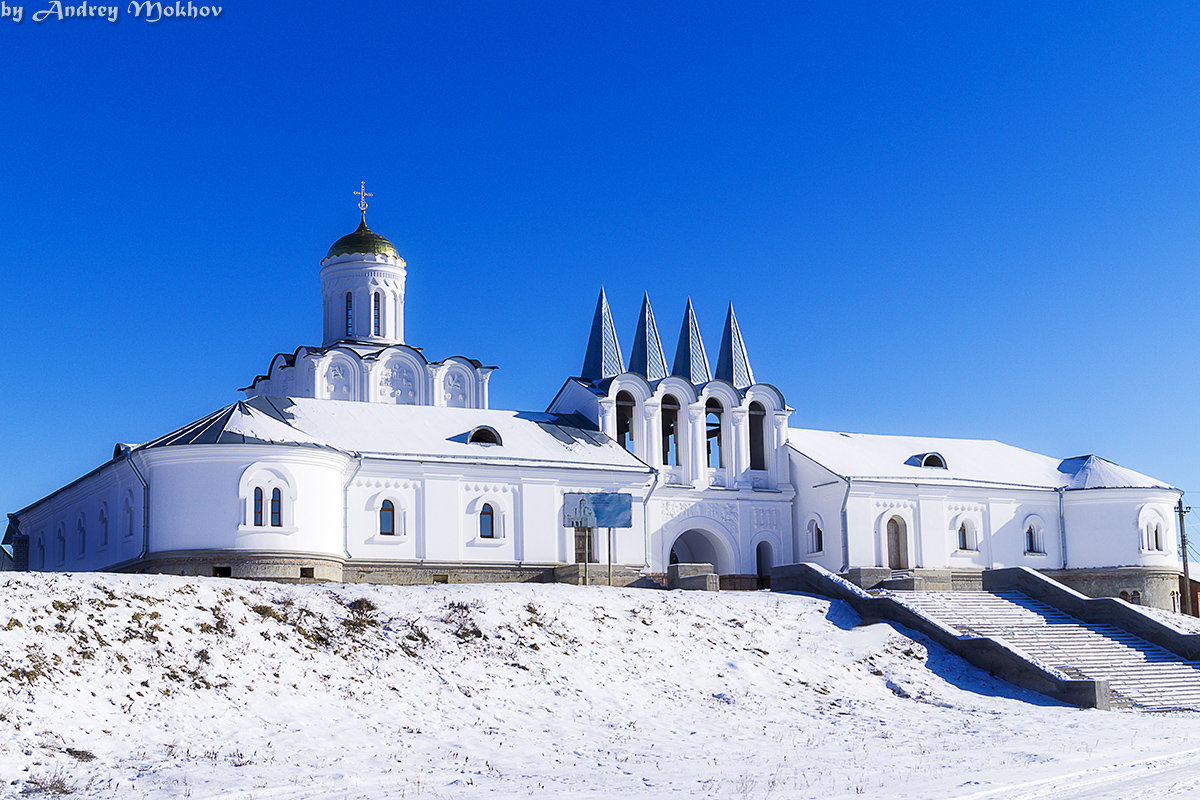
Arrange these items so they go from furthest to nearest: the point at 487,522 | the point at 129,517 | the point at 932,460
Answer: the point at 932,460, the point at 487,522, the point at 129,517

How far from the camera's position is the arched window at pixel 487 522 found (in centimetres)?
3219

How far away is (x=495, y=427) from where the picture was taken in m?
34.2

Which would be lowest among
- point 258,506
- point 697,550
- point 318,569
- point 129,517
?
point 318,569

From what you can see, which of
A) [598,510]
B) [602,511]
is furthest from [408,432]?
[602,511]

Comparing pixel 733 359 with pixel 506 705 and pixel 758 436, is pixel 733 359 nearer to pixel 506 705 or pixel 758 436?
pixel 758 436

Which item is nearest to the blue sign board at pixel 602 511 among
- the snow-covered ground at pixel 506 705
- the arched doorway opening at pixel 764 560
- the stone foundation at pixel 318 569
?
the stone foundation at pixel 318 569

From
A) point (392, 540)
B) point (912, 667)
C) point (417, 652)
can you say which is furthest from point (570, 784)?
point (392, 540)

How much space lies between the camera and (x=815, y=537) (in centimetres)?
3694

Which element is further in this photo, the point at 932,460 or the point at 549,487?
the point at 932,460

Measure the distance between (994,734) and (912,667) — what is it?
5157 mm

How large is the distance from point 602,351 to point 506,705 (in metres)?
19.2

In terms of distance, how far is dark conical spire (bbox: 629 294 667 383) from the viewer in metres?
38.3

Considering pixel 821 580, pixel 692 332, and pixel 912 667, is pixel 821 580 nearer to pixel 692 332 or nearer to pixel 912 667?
pixel 912 667

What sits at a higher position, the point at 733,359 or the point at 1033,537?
the point at 733,359
